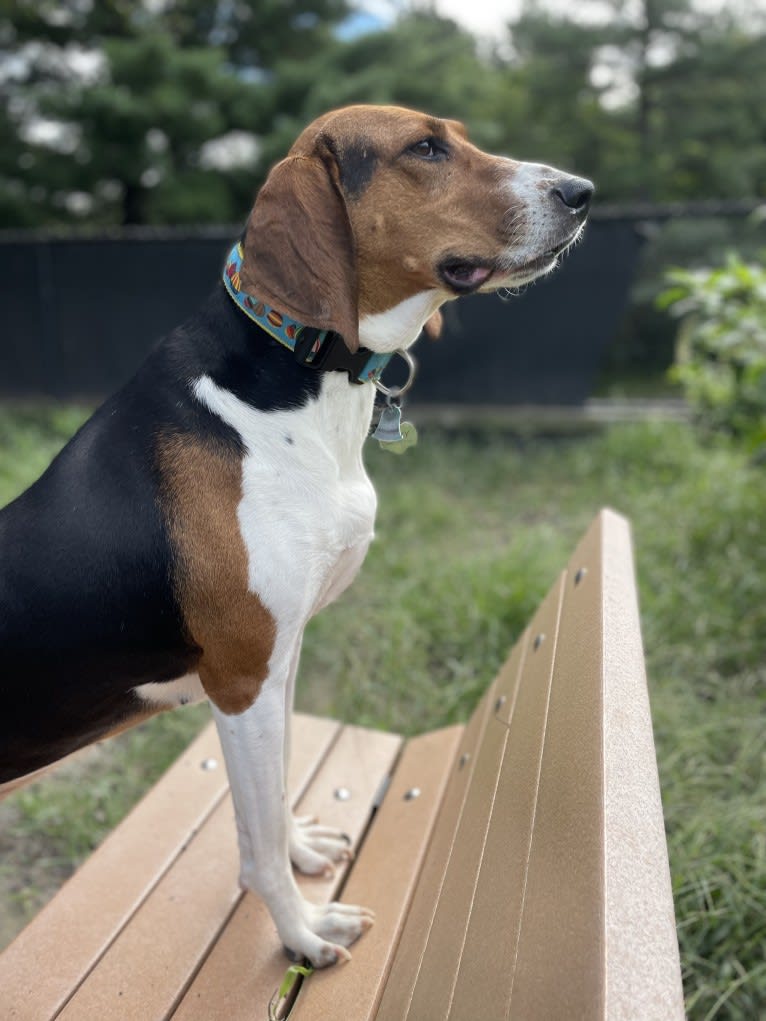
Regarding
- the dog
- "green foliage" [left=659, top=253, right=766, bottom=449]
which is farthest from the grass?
the dog

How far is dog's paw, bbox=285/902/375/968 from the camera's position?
6.24ft

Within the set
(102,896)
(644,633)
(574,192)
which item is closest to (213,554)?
(102,896)

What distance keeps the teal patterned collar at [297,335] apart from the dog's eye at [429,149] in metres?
0.46

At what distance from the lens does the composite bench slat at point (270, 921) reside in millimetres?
1822

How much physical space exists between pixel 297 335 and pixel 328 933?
134 centimetres

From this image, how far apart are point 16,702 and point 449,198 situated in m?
1.41

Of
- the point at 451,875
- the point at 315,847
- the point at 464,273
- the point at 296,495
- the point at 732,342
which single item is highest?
the point at 464,273

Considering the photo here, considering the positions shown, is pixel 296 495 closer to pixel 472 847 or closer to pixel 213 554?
pixel 213 554

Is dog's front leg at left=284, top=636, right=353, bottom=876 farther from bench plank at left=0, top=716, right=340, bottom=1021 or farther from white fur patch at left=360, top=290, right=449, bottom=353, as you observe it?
white fur patch at left=360, top=290, right=449, bottom=353

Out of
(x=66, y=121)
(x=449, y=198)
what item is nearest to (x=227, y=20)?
(x=66, y=121)

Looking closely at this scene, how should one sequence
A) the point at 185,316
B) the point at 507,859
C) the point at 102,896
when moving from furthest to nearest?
the point at 185,316, the point at 102,896, the point at 507,859

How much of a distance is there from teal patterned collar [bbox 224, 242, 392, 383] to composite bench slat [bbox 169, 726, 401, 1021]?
4.21 ft

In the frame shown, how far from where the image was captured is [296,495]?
1788mm

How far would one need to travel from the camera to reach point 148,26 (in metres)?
11.0
